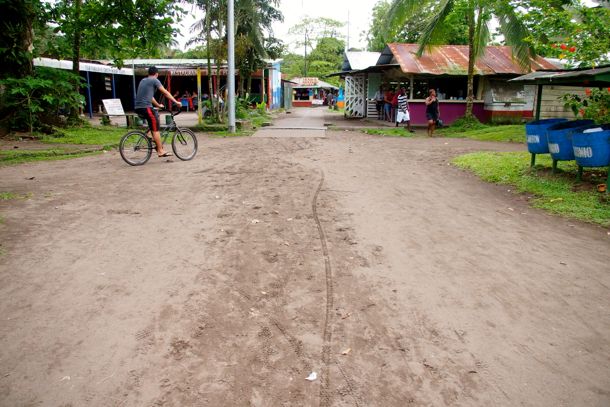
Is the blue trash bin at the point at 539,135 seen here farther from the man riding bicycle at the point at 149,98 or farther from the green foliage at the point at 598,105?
the man riding bicycle at the point at 149,98

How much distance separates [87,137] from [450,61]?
49.4ft

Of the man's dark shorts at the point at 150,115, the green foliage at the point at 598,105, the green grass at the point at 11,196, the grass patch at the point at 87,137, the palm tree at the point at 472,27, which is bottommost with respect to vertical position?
the green grass at the point at 11,196

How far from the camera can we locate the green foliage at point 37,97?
45.6 ft

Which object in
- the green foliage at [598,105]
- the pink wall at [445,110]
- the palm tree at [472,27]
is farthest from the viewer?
the pink wall at [445,110]

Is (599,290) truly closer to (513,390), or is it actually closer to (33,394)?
(513,390)

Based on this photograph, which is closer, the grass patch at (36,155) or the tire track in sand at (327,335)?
the tire track in sand at (327,335)

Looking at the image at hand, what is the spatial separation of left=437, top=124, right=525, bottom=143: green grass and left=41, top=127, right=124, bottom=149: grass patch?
11.5m

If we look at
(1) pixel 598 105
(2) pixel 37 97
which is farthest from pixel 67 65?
(1) pixel 598 105


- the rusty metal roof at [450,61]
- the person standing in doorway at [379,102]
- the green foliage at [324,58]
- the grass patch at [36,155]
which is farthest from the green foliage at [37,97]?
the green foliage at [324,58]

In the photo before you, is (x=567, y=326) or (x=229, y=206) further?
(x=229, y=206)

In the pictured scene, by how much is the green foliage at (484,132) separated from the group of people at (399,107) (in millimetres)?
883

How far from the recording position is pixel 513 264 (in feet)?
15.7

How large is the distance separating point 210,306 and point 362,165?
711 centimetres

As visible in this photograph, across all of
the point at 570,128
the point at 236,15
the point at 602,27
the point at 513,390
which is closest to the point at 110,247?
the point at 513,390
